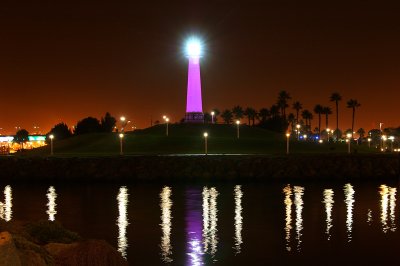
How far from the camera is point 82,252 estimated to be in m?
14.0

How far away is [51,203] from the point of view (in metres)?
48.2

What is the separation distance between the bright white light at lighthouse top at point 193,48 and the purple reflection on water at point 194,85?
1073 millimetres

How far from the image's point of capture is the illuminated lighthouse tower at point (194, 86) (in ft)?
338

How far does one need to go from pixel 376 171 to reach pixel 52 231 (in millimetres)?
62860

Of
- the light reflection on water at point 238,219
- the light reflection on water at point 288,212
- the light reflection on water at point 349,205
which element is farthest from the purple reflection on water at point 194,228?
the light reflection on water at point 349,205

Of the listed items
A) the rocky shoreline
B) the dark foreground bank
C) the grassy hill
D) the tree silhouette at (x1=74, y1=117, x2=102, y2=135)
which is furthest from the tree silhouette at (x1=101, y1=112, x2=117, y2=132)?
the rocky shoreline

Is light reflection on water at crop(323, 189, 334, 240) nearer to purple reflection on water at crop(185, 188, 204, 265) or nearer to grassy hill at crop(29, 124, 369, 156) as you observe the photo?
purple reflection on water at crop(185, 188, 204, 265)

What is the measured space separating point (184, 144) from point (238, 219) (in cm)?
6094

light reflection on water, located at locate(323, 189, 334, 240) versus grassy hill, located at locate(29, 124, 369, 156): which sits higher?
grassy hill, located at locate(29, 124, 369, 156)

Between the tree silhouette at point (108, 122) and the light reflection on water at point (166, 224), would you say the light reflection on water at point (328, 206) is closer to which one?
the light reflection on water at point (166, 224)

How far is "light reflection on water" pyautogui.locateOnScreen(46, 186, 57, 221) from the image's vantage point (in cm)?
4181

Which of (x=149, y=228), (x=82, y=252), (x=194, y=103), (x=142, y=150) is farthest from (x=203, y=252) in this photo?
(x=194, y=103)

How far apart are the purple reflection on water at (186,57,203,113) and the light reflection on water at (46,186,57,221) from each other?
44.5 m

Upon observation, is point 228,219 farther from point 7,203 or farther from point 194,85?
point 194,85
